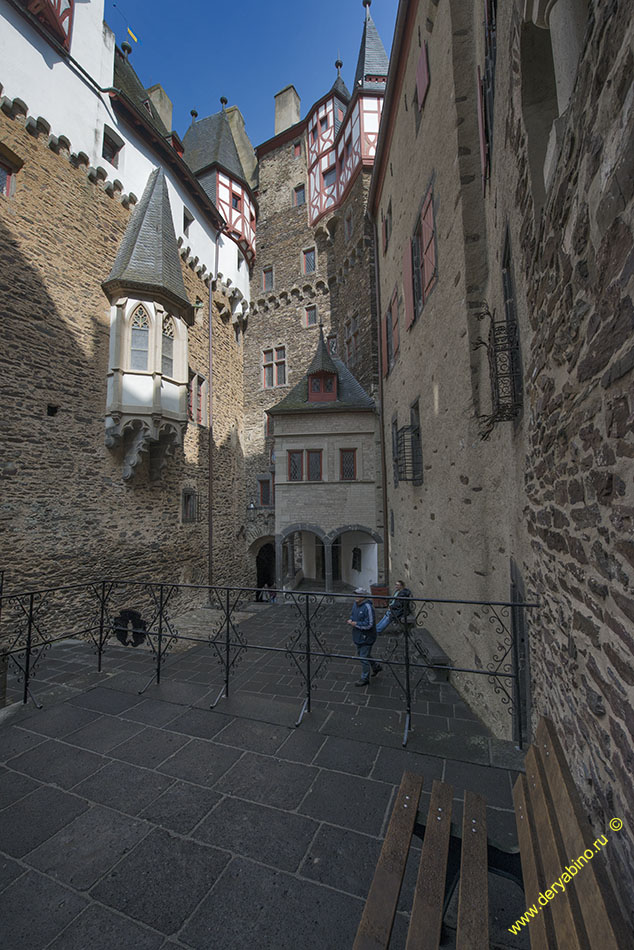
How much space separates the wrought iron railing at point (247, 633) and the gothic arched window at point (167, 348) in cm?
649

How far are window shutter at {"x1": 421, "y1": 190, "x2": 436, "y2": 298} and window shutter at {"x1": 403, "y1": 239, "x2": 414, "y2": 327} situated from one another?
2.64 feet

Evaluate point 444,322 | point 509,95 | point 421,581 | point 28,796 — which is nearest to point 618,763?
point 28,796

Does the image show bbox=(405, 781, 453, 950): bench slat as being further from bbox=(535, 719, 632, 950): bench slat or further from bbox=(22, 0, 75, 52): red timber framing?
bbox=(22, 0, 75, 52): red timber framing

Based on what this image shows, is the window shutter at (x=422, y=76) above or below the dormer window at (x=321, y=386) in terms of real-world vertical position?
above

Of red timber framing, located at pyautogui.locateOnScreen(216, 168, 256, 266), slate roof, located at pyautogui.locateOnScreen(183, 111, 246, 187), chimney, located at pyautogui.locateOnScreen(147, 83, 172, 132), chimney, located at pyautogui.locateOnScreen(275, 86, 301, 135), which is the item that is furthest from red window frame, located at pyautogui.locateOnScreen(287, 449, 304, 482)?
chimney, located at pyautogui.locateOnScreen(275, 86, 301, 135)

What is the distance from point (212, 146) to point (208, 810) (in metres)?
25.7

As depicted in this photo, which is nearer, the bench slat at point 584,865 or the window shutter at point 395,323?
the bench slat at point 584,865

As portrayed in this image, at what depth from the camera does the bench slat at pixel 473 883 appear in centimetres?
143

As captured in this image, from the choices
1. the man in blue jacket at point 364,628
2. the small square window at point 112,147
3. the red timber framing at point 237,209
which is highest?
the red timber framing at point 237,209

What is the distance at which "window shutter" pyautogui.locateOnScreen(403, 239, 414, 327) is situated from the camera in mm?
7949

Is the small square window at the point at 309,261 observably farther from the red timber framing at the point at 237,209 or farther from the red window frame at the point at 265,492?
the red window frame at the point at 265,492

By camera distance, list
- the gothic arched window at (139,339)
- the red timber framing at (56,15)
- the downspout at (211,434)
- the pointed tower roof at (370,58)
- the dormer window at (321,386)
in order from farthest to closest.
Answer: the pointed tower roof at (370,58)
the downspout at (211,434)
the dormer window at (321,386)
the gothic arched window at (139,339)
the red timber framing at (56,15)

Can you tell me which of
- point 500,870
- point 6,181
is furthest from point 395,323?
point 500,870

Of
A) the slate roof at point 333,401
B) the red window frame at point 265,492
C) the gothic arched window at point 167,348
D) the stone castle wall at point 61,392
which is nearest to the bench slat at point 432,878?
the stone castle wall at point 61,392
